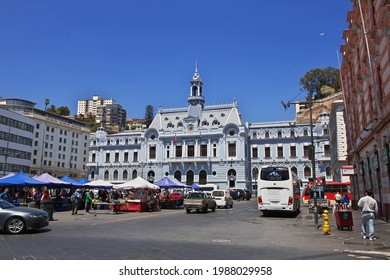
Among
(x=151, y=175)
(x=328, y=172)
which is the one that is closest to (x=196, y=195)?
(x=328, y=172)

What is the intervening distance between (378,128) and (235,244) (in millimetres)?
12101

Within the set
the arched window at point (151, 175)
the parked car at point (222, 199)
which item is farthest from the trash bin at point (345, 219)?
the arched window at point (151, 175)

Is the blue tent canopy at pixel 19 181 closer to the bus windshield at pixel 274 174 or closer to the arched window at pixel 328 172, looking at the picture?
the bus windshield at pixel 274 174

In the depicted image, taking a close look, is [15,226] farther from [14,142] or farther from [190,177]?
[14,142]

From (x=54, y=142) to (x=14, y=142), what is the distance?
21988 millimetres

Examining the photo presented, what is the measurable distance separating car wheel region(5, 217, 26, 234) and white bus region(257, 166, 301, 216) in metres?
15.5

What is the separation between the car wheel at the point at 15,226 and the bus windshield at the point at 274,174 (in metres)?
15.7

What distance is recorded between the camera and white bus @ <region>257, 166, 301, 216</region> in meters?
22.8

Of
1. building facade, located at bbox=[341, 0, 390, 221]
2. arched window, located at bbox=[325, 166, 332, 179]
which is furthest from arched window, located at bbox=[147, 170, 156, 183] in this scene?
building facade, located at bbox=[341, 0, 390, 221]

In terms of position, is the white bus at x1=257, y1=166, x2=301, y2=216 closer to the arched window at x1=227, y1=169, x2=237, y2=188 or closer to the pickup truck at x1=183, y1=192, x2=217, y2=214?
the pickup truck at x1=183, y1=192, x2=217, y2=214

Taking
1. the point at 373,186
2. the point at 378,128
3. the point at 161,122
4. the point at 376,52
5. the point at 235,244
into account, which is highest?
the point at 161,122
